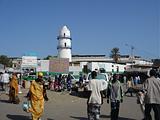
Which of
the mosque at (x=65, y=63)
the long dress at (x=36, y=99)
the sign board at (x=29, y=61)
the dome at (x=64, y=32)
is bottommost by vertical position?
the long dress at (x=36, y=99)

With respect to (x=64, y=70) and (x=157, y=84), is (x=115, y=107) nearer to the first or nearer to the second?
(x=157, y=84)

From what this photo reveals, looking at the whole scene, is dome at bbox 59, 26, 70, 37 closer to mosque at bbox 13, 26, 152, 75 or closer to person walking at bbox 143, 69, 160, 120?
mosque at bbox 13, 26, 152, 75

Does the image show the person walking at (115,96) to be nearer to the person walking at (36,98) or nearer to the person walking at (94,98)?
the person walking at (94,98)

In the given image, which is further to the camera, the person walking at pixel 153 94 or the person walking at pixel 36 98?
the person walking at pixel 36 98

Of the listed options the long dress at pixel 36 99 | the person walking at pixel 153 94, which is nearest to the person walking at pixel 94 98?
the person walking at pixel 153 94

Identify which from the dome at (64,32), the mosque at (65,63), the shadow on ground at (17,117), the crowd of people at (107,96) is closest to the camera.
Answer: the crowd of people at (107,96)

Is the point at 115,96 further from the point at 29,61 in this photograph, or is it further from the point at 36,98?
the point at 29,61

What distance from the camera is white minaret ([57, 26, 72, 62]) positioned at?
11506 centimetres

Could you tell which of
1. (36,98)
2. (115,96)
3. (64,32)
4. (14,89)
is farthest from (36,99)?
(64,32)

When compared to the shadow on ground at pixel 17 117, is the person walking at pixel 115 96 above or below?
above

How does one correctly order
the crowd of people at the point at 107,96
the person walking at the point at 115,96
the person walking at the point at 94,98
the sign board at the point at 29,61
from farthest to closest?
the sign board at the point at 29,61 < the person walking at the point at 115,96 < the person walking at the point at 94,98 < the crowd of people at the point at 107,96

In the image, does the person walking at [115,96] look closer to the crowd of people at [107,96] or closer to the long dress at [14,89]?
the crowd of people at [107,96]

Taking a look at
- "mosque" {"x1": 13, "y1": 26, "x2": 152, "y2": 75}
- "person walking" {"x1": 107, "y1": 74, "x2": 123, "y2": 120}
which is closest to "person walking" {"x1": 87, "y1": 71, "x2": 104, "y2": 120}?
"person walking" {"x1": 107, "y1": 74, "x2": 123, "y2": 120}

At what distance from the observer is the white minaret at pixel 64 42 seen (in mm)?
115062
